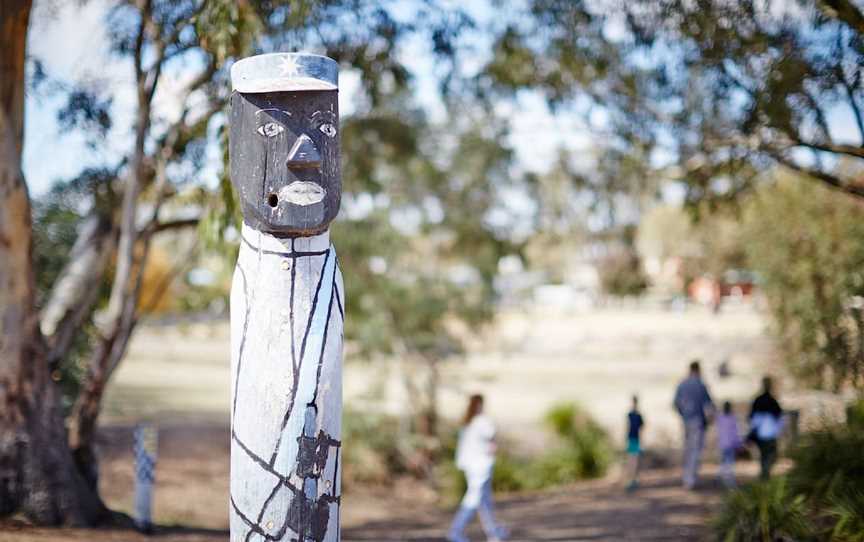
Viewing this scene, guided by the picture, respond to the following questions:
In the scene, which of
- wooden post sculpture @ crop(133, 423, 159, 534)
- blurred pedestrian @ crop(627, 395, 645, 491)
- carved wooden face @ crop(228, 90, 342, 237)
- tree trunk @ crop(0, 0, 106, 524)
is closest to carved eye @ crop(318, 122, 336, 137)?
carved wooden face @ crop(228, 90, 342, 237)

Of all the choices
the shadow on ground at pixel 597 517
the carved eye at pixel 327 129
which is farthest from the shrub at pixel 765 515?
the carved eye at pixel 327 129

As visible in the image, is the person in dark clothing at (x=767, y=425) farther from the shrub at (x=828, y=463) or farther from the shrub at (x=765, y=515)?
the shrub at (x=765, y=515)

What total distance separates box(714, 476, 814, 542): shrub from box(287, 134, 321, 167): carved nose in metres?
5.42

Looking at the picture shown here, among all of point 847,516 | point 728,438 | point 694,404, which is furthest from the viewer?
point 728,438

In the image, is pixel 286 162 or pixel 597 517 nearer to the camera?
pixel 286 162

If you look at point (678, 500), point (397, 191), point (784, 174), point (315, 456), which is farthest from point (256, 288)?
point (784, 174)

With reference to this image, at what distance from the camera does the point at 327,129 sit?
438 centimetres

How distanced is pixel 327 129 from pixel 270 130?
0.94 ft

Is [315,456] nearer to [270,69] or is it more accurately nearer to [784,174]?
[270,69]

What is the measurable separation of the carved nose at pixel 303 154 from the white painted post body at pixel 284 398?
14.6 inches

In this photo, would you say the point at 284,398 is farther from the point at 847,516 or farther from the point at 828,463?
the point at 828,463

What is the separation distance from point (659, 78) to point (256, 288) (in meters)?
8.43

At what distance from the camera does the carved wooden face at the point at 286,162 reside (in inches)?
167

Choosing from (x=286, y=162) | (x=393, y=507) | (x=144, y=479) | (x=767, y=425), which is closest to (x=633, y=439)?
(x=767, y=425)
